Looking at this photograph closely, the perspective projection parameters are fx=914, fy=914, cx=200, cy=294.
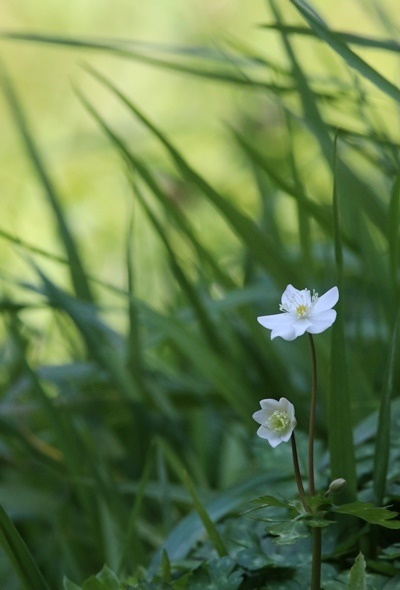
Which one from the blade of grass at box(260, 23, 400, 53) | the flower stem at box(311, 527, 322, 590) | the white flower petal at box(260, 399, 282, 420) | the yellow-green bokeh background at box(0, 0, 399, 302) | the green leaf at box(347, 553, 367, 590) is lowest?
the green leaf at box(347, 553, 367, 590)

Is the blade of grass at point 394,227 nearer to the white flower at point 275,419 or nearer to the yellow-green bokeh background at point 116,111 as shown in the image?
the white flower at point 275,419

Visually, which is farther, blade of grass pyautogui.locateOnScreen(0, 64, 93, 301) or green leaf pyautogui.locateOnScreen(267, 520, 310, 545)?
blade of grass pyautogui.locateOnScreen(0, 64, 93, 301)

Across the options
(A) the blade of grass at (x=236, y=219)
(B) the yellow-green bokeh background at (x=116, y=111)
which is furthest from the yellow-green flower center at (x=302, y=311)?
(B) the yellow-green bokeh background at (x=116, y=111)

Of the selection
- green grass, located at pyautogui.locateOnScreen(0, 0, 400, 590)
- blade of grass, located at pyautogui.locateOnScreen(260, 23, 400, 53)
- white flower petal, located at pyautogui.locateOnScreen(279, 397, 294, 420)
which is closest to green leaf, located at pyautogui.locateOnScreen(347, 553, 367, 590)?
green grass, located at pyautogui.locateOnScreen(0, 0, 400, 590)

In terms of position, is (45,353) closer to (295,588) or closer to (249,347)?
(249,347)

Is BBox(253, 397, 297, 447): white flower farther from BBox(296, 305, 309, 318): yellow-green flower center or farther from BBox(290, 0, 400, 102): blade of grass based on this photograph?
BBox(290, 0, 400, 102): blade of grass

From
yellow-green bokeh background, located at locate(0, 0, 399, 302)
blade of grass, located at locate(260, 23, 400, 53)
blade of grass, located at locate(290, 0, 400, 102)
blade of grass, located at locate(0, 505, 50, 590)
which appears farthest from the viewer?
yellow-green bokeh background, located at locate(0, 0, 399, 302)

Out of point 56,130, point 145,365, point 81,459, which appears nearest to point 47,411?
point 81,459
